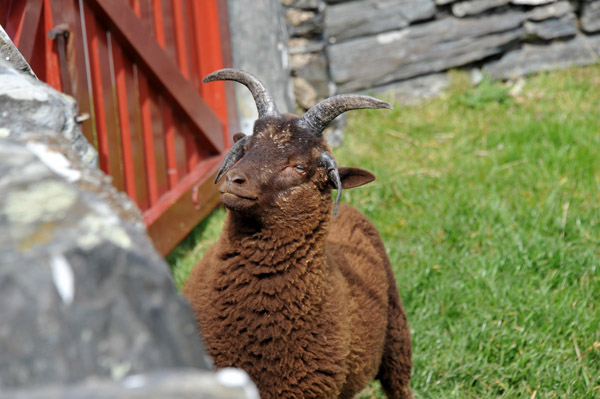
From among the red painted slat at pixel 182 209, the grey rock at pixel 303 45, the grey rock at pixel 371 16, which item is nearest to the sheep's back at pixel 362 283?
the red painted slat at pixel 182 209

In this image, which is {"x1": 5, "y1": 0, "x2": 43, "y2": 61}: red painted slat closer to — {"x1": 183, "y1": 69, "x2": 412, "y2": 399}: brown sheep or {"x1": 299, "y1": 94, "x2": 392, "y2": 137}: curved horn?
{"x1": 183, "y1": 69, "x2": 412, "y2": 399}: brown sheep

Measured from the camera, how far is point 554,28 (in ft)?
23.8

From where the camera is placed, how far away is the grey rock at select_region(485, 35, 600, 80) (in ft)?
24.1

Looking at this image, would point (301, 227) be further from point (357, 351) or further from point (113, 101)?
point (113, 101)

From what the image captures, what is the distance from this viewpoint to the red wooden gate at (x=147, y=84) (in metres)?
3.66

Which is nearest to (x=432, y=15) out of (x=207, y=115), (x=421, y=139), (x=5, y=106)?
(x=421, y=139)

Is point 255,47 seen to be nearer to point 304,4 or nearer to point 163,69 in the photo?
point 304,4

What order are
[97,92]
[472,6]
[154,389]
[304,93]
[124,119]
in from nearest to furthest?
Answer: [154,389]
[97,92]
[124,119]
[304,93]
[472,6]

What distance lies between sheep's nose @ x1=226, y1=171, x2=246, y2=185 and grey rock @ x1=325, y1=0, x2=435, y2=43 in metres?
4.43

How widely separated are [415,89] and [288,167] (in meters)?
4.66

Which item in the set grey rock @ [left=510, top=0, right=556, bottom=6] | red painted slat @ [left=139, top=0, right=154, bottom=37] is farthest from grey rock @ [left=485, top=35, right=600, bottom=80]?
red painted slat @ [left=139, top=0, right=154, bottom=37]

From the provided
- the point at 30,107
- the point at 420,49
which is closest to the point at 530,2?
the point at 420,49

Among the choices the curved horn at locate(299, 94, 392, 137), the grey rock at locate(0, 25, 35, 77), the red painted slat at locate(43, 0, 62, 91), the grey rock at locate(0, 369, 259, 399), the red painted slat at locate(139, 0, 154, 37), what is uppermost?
the red painted slat at locate(139, 0, 154, 37)

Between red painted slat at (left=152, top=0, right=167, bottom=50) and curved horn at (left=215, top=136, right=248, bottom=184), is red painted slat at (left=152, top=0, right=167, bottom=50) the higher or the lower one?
the higher one
